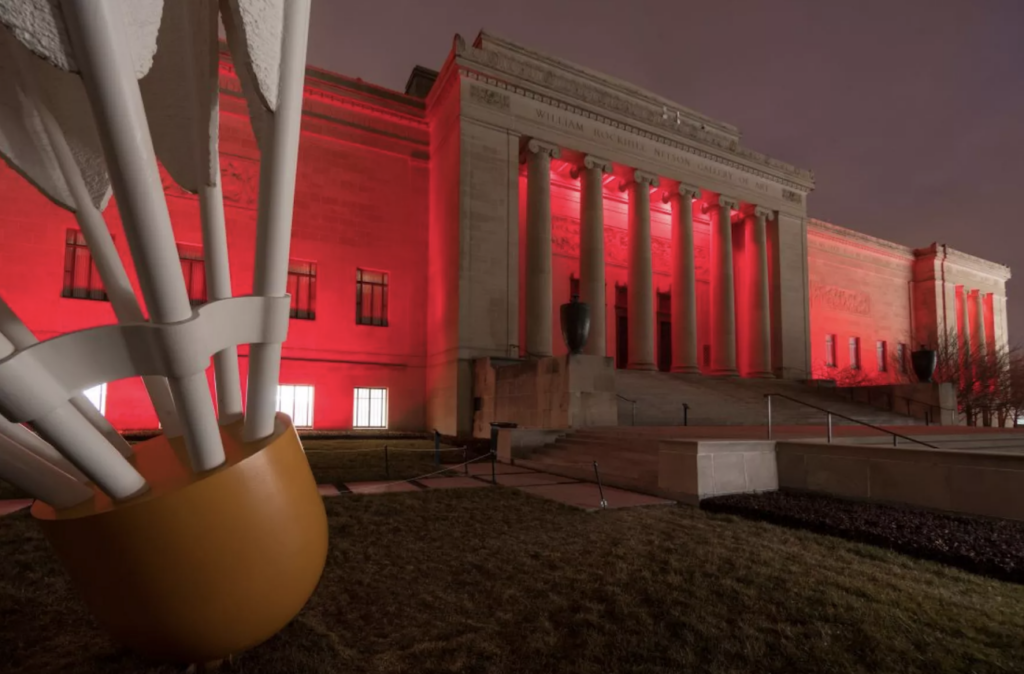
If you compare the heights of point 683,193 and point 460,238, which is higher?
point 683,193

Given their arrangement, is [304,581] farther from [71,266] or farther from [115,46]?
[71,266]

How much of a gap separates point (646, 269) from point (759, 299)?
6.89 meters

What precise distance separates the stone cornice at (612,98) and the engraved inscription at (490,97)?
40cm

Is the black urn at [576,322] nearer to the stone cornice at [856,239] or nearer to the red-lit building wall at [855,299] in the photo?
the red-lit building wall at [855,299]

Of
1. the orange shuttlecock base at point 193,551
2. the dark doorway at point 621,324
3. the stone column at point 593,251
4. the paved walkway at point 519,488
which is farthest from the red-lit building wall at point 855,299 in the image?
the orange shuttlecock base at point 193,551

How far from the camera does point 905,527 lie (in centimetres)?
581

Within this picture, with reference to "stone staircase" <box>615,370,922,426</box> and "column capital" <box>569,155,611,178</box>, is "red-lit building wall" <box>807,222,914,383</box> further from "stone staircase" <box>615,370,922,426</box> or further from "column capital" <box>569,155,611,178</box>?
"column capital" <box>569,155,611,178</box>

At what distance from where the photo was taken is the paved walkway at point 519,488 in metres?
7.61

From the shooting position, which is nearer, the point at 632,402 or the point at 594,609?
the point at 594,609

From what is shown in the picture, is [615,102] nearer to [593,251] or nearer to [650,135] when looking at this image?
[650,135]

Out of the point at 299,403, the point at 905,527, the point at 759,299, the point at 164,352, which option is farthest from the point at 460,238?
the point at 164,352

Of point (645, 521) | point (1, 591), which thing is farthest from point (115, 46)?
point (645, 521)

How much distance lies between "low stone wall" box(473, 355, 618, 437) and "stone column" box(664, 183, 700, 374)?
34.0 ft

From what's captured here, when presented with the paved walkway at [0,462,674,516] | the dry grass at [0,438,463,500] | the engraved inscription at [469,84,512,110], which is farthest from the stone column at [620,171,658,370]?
the paved walkway at [0,462,674,516]
